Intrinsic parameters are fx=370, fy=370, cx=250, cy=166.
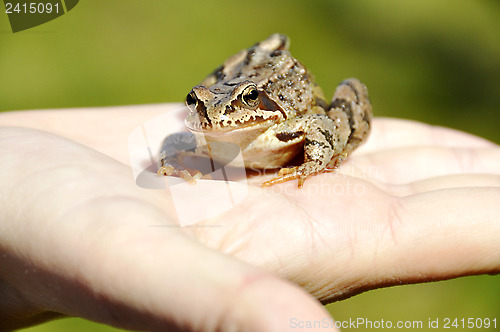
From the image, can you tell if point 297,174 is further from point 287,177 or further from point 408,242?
point 408,242

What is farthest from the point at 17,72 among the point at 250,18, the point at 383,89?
the point at 383,89

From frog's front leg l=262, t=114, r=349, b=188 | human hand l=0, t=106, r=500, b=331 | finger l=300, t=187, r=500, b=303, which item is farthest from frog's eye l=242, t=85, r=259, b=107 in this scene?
finger l=300, t=187, r=500, b=303

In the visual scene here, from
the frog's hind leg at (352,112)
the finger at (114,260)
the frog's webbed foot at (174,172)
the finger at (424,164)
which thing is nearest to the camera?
the finger at (114,260)

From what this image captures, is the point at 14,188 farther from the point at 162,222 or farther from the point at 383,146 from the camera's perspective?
the point at 383,146

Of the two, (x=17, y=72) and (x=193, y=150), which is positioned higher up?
(x=17, y=72)

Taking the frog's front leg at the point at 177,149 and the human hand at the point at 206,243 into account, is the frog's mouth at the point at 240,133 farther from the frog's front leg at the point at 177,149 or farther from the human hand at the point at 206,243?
the human hand at the point at 206,243

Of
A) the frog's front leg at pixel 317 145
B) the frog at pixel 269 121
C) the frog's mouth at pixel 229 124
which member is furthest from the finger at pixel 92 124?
the frog's front leg at pixel 317 145
